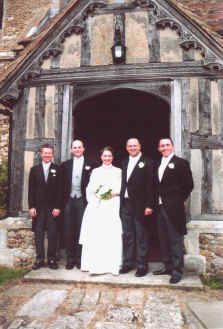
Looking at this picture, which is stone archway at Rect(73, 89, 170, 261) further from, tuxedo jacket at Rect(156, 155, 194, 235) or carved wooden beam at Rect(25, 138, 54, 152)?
tuxedo jacket at Rect(156, 155, 194, 235)

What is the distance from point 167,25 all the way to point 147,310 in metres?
4.06

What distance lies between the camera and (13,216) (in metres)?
4.89

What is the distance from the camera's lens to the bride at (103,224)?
13.6ft

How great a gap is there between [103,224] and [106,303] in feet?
3.82

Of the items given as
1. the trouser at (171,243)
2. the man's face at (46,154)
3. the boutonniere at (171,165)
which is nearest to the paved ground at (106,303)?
the trouser at (171,243)

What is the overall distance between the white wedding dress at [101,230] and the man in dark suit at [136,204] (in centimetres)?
11

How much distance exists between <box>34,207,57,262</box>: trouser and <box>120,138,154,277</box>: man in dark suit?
→ 1.02 m

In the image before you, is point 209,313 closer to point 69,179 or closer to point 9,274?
point 69,179

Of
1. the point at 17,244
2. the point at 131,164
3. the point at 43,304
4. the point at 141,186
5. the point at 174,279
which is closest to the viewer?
the point at 43,304

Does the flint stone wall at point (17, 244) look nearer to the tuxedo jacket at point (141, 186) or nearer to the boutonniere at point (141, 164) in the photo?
the tuxedo jacket at point (141, 186)

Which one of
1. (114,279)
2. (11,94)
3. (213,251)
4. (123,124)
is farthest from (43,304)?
(123,124)

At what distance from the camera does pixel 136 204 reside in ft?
13.5

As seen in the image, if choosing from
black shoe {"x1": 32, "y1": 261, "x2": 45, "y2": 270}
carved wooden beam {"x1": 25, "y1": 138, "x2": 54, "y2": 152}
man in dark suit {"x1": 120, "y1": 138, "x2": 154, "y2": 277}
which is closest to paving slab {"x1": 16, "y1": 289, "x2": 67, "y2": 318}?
black shoe {"x1": 32, "y1": 261, "x2": 45, "y2": 270}

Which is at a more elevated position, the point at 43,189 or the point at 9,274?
the point at 43,189
